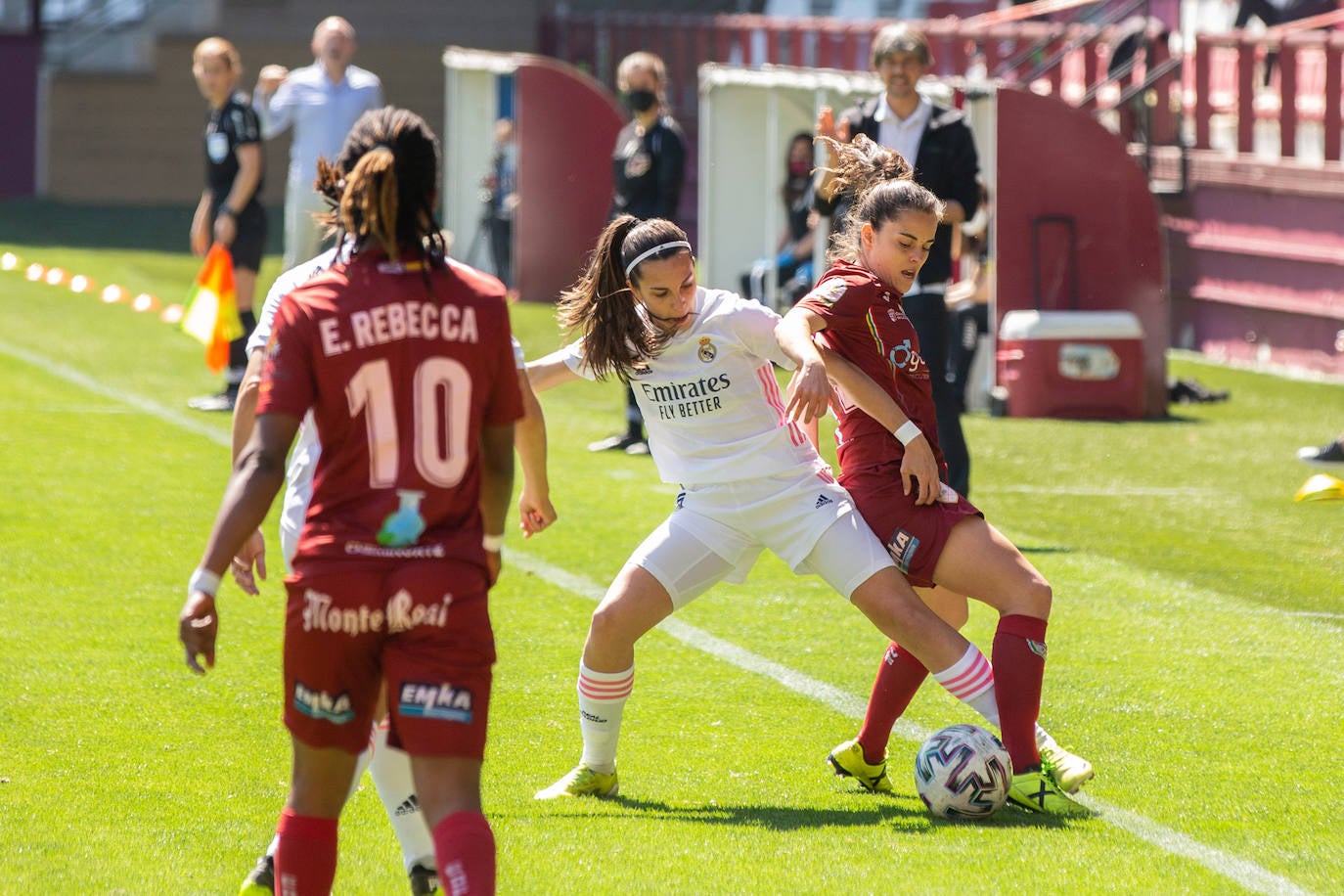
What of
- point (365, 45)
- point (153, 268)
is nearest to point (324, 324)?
point (153, 268)

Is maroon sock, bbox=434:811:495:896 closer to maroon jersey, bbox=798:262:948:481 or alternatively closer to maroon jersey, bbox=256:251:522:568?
maroon jersey, bbox=256:251:522:568

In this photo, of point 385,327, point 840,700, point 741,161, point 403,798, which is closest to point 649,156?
point 840,700

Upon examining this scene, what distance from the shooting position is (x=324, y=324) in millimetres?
3629

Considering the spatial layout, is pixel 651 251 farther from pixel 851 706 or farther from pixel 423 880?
pixel 851 706

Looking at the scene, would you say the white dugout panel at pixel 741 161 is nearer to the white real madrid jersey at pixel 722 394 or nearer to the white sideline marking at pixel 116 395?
the white sideline marking at pixel 116 395

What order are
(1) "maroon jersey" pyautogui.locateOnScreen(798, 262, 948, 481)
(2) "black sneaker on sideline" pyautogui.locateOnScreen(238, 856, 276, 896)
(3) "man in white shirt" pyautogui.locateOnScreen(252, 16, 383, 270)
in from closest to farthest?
(2) "black sneaker on sideline" pyautogui.locateOnScreen(238, 856, 276, 896)
(1) "maroon jersey" pyautogui.locateOnScreen(798, 262, 948, 481)
(3) "man in white shirt" pyautogui.locateOnScreen(252, 16, 383, 270)

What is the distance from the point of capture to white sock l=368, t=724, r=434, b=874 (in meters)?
4.34

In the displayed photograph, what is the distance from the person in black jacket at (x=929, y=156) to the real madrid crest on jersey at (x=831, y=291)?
137 inches

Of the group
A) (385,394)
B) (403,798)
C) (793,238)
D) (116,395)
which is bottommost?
(403,798)

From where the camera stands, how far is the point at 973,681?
511 cm

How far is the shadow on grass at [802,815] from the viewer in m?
5.07

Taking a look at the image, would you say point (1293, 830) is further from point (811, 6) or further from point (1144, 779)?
point (811, 6)

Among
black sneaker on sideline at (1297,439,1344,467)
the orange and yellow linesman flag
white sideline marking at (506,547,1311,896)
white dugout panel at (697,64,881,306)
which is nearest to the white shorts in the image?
white sideline marking at (506,547,1311,896)

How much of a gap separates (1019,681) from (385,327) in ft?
7.27
